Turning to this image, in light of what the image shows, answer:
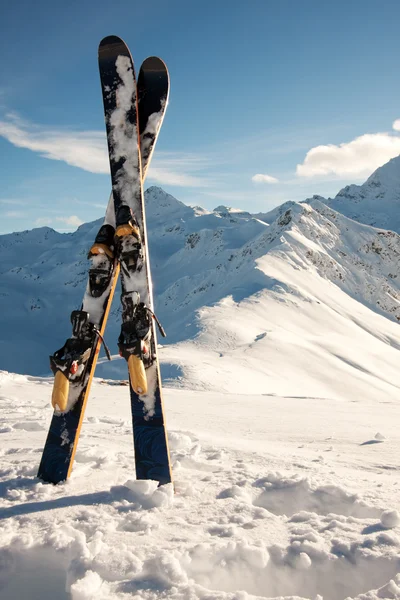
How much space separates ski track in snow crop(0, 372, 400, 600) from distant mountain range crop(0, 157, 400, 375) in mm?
16039

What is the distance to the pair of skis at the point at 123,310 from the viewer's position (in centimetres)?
327

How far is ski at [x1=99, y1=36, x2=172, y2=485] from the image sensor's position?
325 centimetres

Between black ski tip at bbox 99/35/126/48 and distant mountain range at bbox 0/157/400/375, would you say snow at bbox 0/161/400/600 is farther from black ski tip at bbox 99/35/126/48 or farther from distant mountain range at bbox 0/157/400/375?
distant mountain range at bbox 0/157/400/375

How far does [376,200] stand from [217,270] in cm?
8621

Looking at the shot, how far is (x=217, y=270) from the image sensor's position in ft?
166

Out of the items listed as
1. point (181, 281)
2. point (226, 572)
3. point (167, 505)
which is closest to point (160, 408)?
point (167, 505)

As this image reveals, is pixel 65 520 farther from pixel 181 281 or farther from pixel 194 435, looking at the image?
pixel 181 281

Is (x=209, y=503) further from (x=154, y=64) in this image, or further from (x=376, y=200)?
(x=376, y=200)

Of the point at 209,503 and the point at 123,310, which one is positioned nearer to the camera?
the point at 209,503

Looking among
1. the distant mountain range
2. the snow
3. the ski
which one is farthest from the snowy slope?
the ski

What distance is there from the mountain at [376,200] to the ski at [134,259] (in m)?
108

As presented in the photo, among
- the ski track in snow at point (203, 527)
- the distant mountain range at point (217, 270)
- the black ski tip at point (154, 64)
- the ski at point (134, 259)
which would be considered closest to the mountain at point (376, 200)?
the distant mountain range at point (217, 270)

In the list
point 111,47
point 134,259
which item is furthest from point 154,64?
point 134,259

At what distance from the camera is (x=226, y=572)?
221 cm
